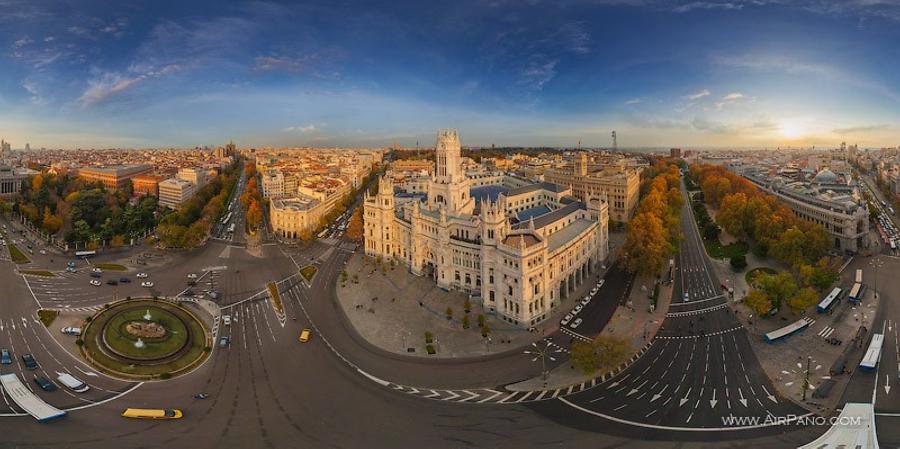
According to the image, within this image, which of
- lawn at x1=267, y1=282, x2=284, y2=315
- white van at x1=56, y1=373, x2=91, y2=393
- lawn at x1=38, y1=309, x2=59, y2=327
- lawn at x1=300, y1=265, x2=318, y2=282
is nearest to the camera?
white van at x1=56, y1=373, x2=91, y2=393

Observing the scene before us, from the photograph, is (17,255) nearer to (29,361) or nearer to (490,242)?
(29,361)

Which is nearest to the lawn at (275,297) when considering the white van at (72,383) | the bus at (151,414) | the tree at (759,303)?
the white van at (72,383)

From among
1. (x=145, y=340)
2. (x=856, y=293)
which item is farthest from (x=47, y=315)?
(x=856, y=293)

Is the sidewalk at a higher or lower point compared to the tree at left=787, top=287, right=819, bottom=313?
lower

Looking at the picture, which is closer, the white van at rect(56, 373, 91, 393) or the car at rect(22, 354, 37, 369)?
the white van at rect(56, 373, 91, 393)

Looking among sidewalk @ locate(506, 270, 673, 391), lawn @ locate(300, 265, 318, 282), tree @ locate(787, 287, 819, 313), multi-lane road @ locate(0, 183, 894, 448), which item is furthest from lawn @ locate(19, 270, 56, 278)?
tree @ locate(787, 287, 819, 313)

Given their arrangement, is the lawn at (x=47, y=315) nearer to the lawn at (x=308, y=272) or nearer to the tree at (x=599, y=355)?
the lawn at (x=308, y=272)

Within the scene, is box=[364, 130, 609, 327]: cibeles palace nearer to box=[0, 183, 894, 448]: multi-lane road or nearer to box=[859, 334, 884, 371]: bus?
box=[0, 183, 894, 448]: multi-lane road
